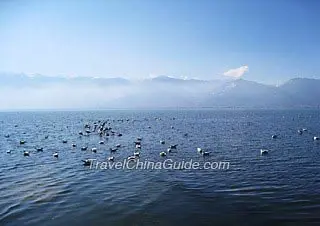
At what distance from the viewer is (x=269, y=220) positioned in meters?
20.8

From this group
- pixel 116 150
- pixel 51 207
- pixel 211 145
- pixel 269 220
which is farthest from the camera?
pixel 211 145

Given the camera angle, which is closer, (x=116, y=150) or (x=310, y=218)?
(x=310, y=218)

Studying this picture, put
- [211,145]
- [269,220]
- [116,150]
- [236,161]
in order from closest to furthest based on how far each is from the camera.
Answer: [269,220] → [236,161] → [116,150] → [211,145]

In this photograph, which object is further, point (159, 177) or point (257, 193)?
point (159, 177)

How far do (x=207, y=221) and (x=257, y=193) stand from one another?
7195 mm

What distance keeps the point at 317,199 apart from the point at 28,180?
84.6ft

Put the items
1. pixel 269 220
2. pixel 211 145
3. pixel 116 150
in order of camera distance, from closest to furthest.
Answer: pixel 269 220 → pixel 116 150 → pixel 211 145

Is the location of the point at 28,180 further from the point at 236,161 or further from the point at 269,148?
the point at 269,148

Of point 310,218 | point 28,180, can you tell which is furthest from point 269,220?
point 28,180

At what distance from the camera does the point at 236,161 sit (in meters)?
39.6

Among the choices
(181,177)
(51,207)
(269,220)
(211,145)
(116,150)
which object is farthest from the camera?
(211,145)

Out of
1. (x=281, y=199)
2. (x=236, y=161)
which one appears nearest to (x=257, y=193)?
(x=281, y=199)

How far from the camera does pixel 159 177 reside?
1266 inches

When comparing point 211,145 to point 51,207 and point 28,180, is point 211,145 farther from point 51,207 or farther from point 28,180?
point 51,207
